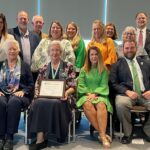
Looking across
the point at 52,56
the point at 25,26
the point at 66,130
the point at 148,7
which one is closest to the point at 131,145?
the point at 66,130

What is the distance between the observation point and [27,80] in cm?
403

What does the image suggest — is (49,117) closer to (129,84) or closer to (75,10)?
(129,84)

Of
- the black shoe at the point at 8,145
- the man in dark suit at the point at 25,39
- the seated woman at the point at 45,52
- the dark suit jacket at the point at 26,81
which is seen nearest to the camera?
the black shoe at the point at 8,145

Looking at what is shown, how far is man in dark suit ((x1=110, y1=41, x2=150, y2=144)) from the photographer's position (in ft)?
12.8

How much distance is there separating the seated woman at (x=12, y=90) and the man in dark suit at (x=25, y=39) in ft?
1.33

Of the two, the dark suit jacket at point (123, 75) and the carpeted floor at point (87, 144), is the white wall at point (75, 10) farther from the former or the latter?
the carpeted floor at point (87, 144)

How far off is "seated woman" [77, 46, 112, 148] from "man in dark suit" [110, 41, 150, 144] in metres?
0.14

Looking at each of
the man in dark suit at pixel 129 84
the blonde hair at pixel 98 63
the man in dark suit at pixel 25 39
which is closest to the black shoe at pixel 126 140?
the man in dark suit at pixel 129 84

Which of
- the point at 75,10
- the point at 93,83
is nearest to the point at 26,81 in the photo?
the point at 93,83

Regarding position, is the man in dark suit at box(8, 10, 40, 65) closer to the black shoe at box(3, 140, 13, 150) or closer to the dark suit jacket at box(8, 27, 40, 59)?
the dark suit jacket at box(8, 27, 40, 59)

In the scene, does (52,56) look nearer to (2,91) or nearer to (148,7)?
(2,91)

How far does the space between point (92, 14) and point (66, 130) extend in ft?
12.5

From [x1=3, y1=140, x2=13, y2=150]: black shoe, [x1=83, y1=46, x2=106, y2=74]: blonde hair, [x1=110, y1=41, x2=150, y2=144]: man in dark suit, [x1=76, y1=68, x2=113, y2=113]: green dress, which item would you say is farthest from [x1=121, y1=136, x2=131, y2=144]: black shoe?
[x1=3, y1=140, x2=13, y2=150]: black shoe

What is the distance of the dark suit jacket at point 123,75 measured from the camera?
13.4 ft
